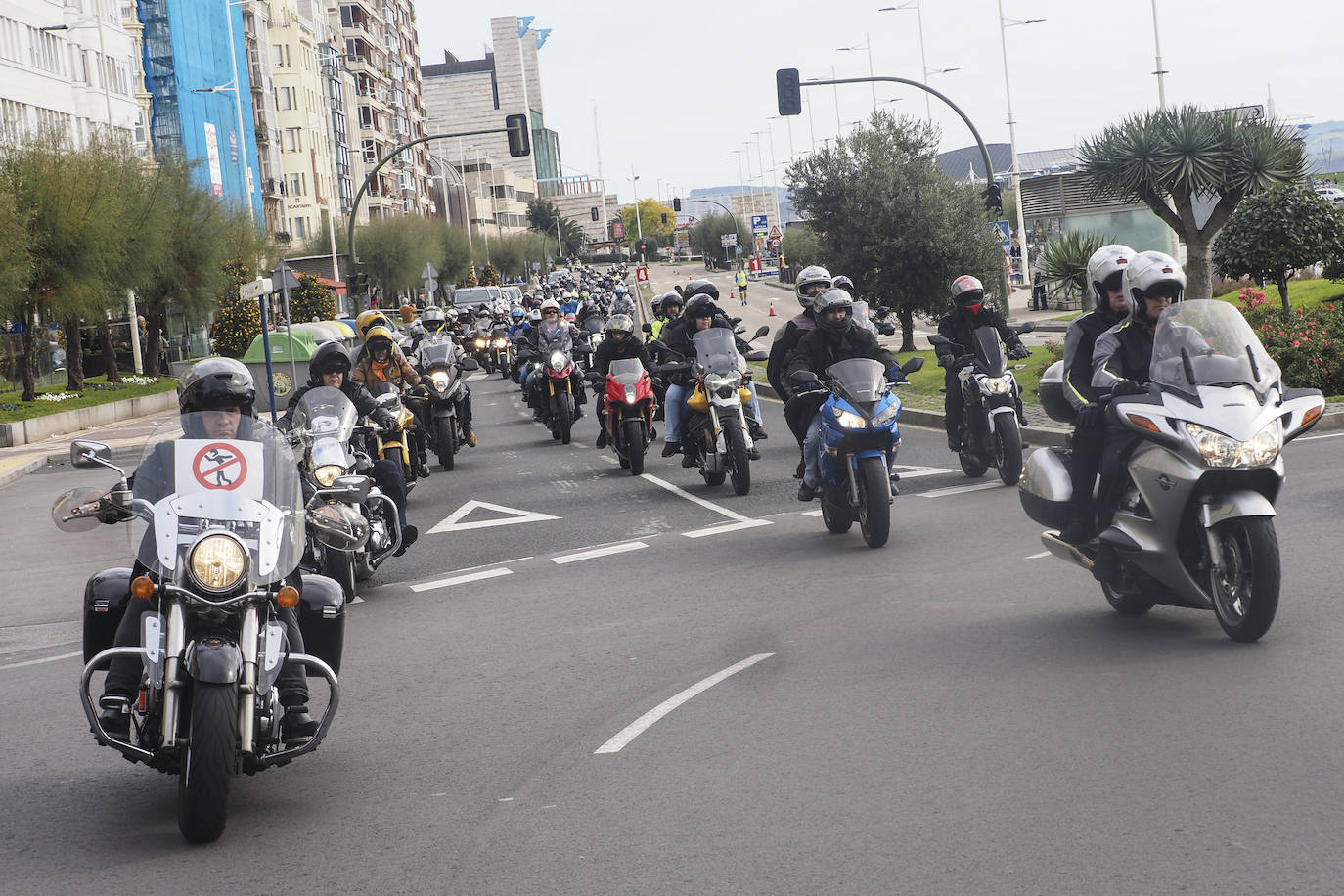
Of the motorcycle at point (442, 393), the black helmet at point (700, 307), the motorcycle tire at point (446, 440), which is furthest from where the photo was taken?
the motorcycle tire at point (446, 440)

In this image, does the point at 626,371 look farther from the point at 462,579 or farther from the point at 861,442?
the point at 861,442

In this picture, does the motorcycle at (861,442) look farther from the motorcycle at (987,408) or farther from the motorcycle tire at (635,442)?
the motorcycle tire at (635,442)

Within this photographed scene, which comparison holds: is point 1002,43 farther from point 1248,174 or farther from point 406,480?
point 406,480

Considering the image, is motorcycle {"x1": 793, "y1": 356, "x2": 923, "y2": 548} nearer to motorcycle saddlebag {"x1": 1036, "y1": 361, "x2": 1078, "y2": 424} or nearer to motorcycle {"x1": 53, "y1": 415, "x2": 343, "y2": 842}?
motorcycle saddlebag {"x1": 1036, "y1": 361, "x2": 1078, "y2": 424}

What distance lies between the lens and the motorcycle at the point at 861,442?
11641 millimetres

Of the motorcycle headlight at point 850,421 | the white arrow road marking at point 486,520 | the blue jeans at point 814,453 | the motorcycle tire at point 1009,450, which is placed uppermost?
the motorcycle headlight at point 850,421

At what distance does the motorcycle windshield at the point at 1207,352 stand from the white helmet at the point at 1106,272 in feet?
3.83

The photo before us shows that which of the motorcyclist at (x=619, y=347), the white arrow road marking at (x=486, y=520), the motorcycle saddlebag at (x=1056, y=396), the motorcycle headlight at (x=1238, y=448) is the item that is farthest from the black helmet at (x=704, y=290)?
the motorcycle headlight at (x=1238, y=448)

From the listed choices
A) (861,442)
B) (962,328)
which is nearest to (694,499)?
(962,328)

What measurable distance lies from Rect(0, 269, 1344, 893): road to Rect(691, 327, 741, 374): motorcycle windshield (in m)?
3.98

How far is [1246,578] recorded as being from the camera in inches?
293

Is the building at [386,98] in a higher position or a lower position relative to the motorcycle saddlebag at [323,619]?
higher

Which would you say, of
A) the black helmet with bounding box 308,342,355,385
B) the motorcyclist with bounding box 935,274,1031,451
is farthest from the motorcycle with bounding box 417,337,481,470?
the black helmet with bounding box 308,342,355,385

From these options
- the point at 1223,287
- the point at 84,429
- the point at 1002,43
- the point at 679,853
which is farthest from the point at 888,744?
the point at 1002,43
